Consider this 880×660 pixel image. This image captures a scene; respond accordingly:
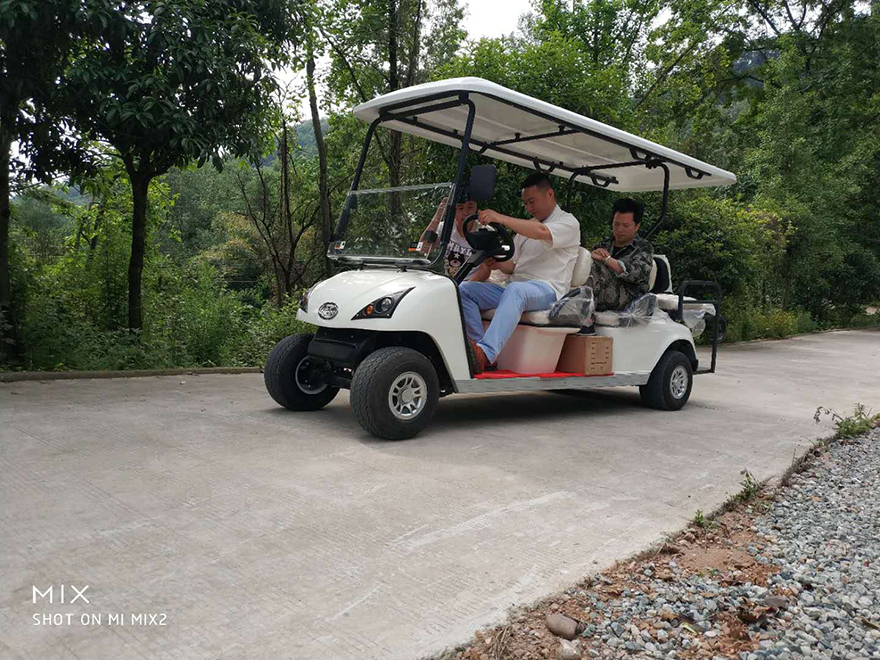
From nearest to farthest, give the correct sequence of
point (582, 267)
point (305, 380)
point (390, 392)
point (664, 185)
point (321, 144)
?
point (390, 392) < point (305, 380) < point (582, 267) < point (664, 185) < point (321, 144)

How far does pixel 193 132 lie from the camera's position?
258 inches

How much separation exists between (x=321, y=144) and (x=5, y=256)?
30.5 ft

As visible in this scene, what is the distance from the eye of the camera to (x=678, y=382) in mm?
6758

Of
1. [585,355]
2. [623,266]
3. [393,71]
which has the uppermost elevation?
[393,71]

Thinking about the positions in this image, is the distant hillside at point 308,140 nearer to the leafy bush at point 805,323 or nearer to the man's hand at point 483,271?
the leafy bush at point 805,323

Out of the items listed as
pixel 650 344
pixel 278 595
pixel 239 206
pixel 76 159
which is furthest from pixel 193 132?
pixel 239 206

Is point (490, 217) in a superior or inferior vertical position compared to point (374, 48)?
inferior

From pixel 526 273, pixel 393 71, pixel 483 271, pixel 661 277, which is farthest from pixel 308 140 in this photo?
pixel 526 273

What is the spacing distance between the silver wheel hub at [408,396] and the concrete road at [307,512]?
223 mm

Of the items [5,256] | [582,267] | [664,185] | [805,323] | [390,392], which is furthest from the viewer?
[805,323]

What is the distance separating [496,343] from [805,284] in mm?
18744

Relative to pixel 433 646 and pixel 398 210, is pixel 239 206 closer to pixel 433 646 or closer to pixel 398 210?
pixel 398 210

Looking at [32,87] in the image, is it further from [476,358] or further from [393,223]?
[476,358]

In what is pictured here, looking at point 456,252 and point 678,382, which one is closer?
point 456,252
